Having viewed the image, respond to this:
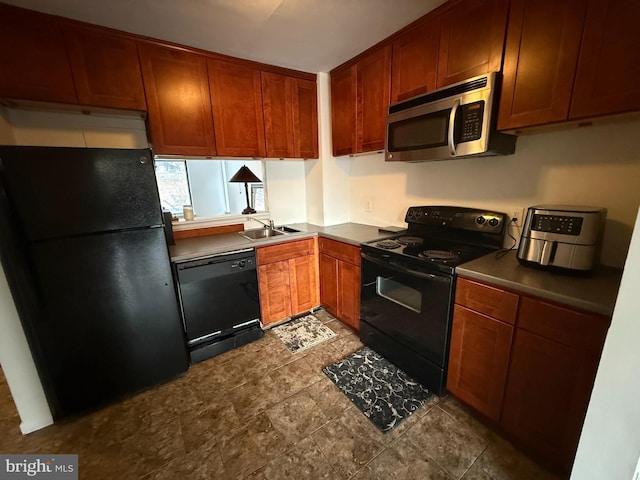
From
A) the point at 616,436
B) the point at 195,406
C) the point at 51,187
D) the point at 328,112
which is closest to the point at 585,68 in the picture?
the point at 616,436

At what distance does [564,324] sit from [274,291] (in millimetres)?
1968

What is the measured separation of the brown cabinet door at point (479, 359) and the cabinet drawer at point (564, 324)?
0.38ft

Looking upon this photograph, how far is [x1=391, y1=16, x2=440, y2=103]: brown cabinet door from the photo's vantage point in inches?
66.9

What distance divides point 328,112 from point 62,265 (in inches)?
95.6

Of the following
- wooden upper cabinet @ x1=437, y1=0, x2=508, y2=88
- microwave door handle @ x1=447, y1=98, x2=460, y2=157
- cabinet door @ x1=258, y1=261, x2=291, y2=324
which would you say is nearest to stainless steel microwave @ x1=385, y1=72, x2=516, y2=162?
microwave door handle @ x1=447, y1=98, x2=460, y2=157

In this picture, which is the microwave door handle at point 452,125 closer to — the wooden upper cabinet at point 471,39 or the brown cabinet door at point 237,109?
the wooden upper cabinet at point 471,39

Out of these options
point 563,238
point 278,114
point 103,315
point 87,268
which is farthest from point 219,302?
point 563,238

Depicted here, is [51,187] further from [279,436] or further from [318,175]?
[318,175]

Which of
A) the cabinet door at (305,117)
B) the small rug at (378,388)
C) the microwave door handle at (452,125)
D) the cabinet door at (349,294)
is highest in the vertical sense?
the cabinet door at (305,117)

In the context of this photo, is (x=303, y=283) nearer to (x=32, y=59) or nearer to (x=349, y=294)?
(x=349, y=294)

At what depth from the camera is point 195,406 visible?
1.70 metres

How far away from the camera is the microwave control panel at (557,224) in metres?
1.25

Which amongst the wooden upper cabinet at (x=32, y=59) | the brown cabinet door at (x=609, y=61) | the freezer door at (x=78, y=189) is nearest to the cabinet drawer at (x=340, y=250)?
the freezer door at (x=78, y=189)

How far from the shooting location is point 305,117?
2.59 metres
